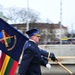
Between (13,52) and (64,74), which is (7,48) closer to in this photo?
(13,52)

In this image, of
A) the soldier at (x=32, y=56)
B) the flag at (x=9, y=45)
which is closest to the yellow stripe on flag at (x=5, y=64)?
the flag at (x=9, y=45)

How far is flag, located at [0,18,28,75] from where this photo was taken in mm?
5052

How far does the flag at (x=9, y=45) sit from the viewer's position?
505 centimetres

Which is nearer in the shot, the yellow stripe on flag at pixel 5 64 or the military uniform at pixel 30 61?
the military uniform at pixel 30 61

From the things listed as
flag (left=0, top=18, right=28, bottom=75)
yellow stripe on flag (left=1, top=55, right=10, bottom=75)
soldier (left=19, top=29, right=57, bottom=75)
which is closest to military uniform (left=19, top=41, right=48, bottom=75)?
soldier (left=19, top=29, right=57, bottom=75)

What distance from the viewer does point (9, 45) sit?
5.05 meters

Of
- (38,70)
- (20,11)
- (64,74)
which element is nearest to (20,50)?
(38,70)

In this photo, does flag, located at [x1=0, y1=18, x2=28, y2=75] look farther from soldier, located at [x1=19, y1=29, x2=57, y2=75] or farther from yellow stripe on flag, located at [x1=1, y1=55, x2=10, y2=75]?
soldier, located at [x1=19, y1=29, x2=57, y2=75]

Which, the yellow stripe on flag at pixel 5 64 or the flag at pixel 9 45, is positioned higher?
the flag at pixel 9 45

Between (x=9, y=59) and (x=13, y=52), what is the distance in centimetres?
15

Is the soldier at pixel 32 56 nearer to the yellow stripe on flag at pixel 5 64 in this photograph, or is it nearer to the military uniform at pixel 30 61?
the military uniform at pixel 30 61

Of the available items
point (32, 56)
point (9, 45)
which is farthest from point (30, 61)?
point (9, 45)

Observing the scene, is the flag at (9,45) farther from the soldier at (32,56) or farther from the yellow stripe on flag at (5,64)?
the soldier at (32,56)

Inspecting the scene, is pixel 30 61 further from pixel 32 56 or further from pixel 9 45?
pixel 9 45
